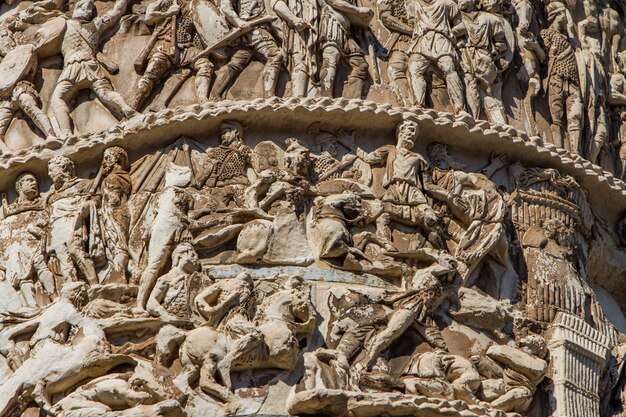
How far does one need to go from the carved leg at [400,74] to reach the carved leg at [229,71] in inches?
52.7

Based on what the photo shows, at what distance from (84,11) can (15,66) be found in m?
0.84

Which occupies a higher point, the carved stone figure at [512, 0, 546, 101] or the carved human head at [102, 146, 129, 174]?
the carved stone figure at [512, 0, 546, 101]

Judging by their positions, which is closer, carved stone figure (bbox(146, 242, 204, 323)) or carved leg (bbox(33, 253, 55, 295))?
carved stone figure (bbox(146, 242, 204, 323))

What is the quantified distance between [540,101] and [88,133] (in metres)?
4.42

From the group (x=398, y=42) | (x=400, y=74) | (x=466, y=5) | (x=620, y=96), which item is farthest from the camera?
(x=620, y=96)

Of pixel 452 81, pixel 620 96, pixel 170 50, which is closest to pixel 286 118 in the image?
pixel 170 50

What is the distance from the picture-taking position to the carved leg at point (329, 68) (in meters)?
17.0

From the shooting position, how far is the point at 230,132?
54.6 ft

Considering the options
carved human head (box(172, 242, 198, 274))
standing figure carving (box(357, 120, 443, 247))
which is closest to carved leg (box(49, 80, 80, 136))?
carved human head (box(172, 242, 198, 274))

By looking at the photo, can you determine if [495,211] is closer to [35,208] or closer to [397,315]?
[397,315]

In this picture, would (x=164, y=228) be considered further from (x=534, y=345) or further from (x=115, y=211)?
(x=534, y=345)

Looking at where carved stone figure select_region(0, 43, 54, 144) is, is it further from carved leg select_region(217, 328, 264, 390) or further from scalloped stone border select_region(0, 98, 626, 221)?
carved leg select_region(217, 328, 264, 390)

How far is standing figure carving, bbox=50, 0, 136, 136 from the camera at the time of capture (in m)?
17.0

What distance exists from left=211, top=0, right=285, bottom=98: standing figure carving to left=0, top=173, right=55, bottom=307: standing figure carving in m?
1.91
